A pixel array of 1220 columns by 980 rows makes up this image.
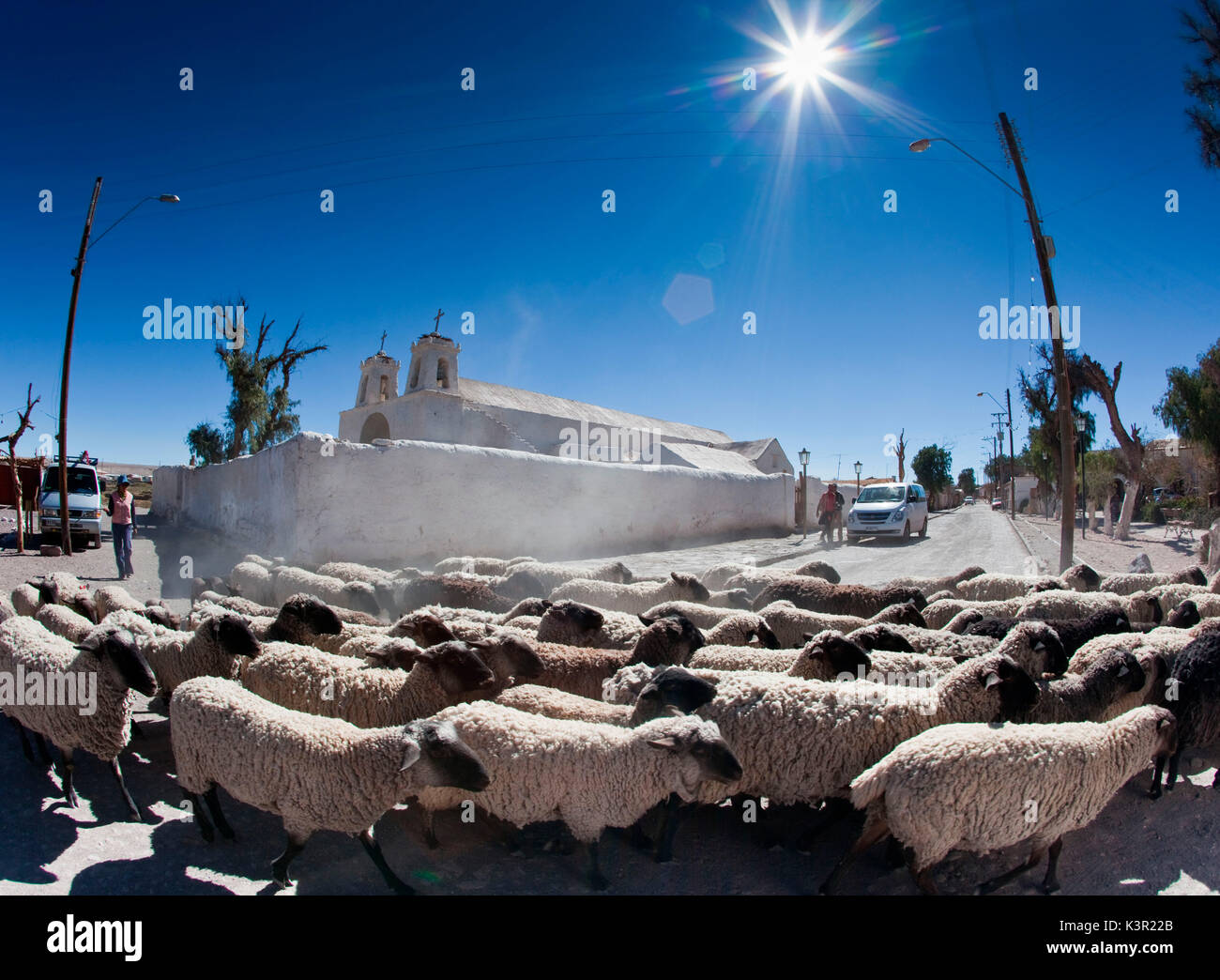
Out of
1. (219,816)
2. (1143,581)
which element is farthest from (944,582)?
(219,816)

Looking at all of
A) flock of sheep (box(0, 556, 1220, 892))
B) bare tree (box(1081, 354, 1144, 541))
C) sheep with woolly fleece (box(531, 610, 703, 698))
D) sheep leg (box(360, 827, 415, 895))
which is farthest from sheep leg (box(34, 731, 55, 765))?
bare tree (box(1081, 354, 1144, 541))

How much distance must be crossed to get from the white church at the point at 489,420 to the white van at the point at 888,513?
423 centimetres

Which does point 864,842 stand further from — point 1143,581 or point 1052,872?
point 1143,581

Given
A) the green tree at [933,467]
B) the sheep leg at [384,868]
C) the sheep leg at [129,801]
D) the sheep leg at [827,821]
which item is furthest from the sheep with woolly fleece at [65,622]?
the green tree at [933,467]

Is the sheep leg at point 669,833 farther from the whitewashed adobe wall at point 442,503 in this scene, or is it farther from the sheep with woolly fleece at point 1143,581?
the whitewashed adobe wall at point 442,503

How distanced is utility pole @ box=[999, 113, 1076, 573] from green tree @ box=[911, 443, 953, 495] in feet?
244

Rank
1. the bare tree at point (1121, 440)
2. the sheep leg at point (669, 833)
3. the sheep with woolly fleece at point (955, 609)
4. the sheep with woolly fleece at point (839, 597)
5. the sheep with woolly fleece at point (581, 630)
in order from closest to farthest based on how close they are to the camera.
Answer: the sheep leg at point (669, 833)
the sheep with woolly fleece at point (581, 630)
the sheep with woolly fleece at point (955, 609)
the sheep with woolly fleece at point (839, 597)
the bare tree at point (1121, 440)

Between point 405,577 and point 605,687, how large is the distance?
618cm

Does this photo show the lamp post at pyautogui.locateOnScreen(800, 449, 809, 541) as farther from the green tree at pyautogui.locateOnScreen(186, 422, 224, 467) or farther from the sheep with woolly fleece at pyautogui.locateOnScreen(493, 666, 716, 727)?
the green tree at pyautogui.locateOnScreen(186, 422, 224, 467)

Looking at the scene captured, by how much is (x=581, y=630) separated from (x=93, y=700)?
3.28 metres

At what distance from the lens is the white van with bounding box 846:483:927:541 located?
22141 mm

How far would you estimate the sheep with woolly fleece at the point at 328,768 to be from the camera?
3.01 metres
